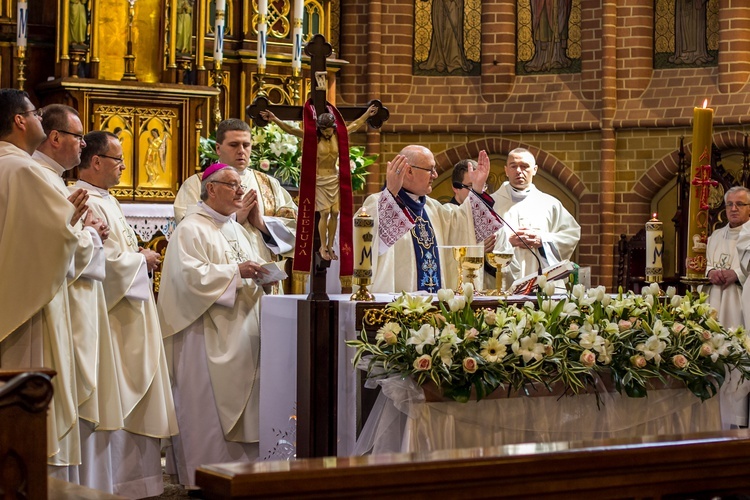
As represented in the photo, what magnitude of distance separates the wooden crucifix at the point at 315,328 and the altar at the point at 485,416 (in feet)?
0.35

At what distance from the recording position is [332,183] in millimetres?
5207

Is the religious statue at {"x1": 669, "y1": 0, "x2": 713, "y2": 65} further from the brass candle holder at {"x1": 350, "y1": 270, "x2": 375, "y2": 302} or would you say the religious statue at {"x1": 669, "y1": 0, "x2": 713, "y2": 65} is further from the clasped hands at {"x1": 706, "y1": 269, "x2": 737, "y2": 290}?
the brass candle holder at {"x1": 350, "y1": 270, "x2": 375, "y2": 302}

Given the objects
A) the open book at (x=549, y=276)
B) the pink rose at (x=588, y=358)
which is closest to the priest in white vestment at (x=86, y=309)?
the open book at (x=549, y=276)

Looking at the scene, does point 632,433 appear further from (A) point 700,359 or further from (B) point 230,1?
(B) point 230,1

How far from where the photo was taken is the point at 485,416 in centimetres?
472

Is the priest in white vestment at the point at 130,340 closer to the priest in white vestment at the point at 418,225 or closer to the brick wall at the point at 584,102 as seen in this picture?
the priest in white vestment at the point at 418,225

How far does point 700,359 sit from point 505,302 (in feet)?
2.87

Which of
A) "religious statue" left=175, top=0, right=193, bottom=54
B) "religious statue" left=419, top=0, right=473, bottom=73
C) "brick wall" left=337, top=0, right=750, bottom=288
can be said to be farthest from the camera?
"religious statue" left=419, top=0, right=473, bottom=73

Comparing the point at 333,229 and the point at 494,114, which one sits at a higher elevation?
the point at 494,114

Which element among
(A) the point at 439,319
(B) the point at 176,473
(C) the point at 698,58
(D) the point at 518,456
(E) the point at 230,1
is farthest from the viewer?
(C) the point at 698,58

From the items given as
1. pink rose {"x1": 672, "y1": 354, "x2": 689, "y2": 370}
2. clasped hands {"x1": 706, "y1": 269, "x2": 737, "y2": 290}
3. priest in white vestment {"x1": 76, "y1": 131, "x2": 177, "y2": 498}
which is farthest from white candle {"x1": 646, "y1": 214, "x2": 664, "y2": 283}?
clasped hands {"x1": 706, "y1": 269, "x2": 737, "y2": 290}

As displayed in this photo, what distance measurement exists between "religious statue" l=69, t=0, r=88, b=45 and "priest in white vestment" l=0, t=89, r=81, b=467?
4336 millimetres

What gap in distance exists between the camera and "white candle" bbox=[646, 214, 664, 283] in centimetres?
535

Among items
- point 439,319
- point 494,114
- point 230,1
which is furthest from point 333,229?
point 494,114
